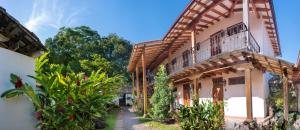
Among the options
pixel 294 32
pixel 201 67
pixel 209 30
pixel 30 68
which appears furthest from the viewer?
pixel 294 32

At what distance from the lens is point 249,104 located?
35.5 ft

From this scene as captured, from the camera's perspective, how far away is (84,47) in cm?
4131

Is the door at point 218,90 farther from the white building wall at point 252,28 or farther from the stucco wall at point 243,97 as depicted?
the white building wall at point 252,28

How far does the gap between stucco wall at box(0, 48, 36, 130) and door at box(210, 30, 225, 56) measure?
11.9 meters

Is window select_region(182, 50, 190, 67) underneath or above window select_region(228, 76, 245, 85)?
above

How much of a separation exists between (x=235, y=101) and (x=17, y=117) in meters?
11.9

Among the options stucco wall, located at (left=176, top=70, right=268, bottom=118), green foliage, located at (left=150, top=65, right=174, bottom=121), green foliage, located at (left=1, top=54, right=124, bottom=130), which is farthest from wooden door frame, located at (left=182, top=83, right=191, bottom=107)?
green foliage, located at (left=1, top=54, right=124, bottom=130)

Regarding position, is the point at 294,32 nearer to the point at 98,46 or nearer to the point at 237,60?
the point at 237,60

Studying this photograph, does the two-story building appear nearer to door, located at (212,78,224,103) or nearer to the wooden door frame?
door, located at (212,78,224,103)

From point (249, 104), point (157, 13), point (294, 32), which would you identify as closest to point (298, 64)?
point (249, 104)

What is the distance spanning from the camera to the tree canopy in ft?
119

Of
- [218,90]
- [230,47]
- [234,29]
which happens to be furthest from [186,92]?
[234,29]

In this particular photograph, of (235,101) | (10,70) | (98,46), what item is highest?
(98,46)

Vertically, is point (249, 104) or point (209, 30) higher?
point (209, 30)
